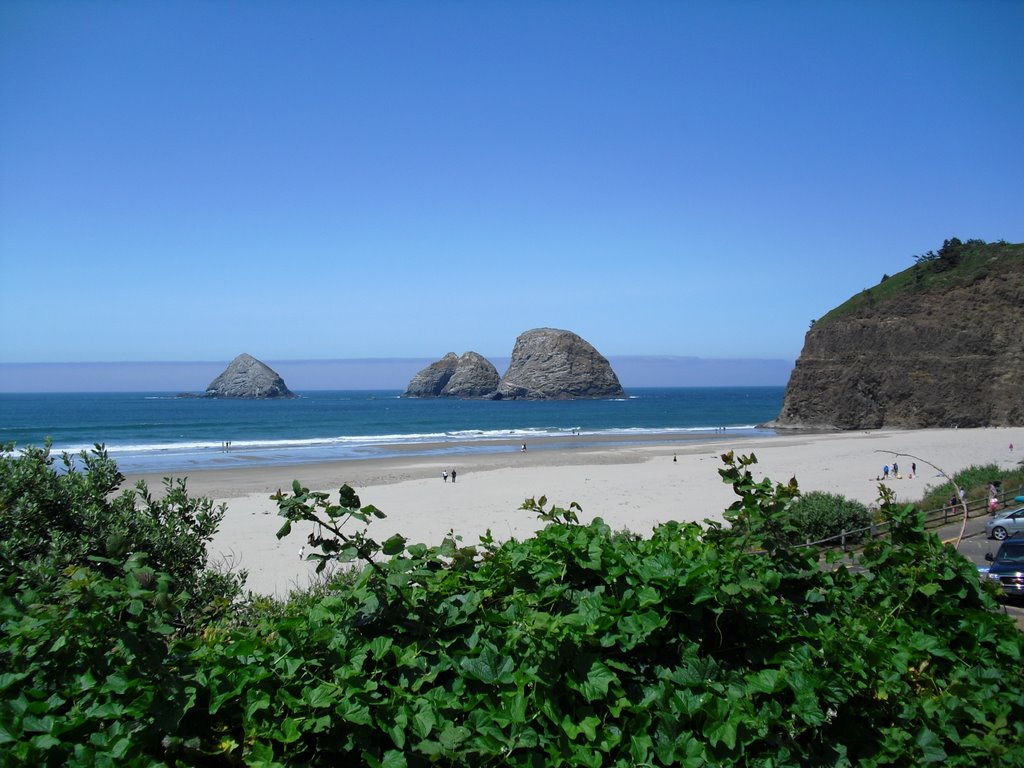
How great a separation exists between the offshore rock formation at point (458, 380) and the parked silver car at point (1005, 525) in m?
171

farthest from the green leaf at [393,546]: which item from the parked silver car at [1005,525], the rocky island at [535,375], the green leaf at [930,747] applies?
the rocky island at [535,375]

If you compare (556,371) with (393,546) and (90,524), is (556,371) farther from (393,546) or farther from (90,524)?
(393,546)

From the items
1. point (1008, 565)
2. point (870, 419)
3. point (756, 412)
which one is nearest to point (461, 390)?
point (756, 412)

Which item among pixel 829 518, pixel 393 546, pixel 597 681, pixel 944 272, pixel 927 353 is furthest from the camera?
pixel 944 272

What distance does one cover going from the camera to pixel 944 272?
85.8 meters

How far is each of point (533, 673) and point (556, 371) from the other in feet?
593

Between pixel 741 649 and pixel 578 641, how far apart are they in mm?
791

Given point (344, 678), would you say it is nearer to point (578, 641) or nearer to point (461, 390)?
point (578, 641)

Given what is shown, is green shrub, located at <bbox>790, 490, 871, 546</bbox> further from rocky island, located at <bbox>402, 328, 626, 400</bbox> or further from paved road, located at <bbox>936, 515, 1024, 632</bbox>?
rocky island, located at <bbox>402, 328, 626, 400</bbox>

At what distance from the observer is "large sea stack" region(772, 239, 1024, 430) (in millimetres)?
72812

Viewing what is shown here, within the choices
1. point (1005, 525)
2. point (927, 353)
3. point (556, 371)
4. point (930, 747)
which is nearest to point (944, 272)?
point (927, 353)

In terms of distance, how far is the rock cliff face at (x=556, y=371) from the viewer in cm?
18012

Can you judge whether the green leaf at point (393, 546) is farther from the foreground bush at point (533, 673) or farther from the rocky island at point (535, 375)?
the rocky island at point (535, 375)

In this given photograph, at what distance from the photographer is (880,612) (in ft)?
9.83
